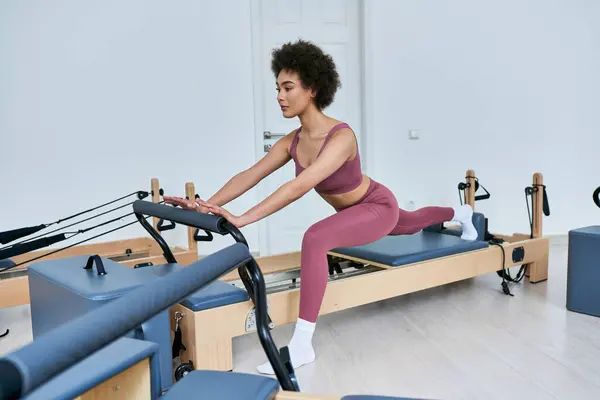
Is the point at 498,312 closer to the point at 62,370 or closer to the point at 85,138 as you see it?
the point at 62,370

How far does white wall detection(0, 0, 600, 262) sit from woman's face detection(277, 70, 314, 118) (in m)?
2.12

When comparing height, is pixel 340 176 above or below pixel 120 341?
above

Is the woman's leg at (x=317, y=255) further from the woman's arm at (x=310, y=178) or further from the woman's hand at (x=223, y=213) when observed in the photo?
the woman's hand at (x=223, y=213)

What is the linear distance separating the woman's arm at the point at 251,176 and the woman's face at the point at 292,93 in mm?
198

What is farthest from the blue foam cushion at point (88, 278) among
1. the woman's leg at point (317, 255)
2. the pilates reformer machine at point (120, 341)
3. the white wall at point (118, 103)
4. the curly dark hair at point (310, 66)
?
the white wall at point (118, 103)

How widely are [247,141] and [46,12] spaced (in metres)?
1.72

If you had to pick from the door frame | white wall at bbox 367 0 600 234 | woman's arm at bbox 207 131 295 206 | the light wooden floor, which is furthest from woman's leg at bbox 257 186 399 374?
white wall at bbox 367 0 600 234

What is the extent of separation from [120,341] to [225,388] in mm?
288

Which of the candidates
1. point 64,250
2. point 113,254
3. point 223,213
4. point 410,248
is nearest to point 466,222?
point 410,248

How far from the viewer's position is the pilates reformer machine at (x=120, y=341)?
17.9 inches

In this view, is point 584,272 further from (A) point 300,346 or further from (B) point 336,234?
(A) point 300,346

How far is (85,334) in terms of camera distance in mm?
491

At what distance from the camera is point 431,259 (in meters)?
2.39

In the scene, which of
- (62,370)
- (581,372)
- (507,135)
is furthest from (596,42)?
(62,370)
